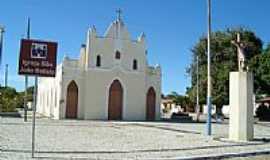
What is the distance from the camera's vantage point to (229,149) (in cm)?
1498

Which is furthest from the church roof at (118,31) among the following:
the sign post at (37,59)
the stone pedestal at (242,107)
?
the sign post at (37,59)

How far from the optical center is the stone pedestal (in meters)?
18.3

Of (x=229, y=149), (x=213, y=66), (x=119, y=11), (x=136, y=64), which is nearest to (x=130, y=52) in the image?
(x=136, y=64)

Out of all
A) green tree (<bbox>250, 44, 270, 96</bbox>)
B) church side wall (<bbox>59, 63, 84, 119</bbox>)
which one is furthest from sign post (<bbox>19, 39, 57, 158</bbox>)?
green tree (<bbox>250, 44, 270, 96</bbox>)

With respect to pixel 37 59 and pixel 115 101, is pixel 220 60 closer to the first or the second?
pixel 115 101

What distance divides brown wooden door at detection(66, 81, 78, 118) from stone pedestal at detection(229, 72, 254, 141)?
24.0m

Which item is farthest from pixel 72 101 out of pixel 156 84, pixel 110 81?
pixel 156 84

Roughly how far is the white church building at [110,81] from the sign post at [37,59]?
1115 inches

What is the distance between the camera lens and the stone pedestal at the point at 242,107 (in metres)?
18.3

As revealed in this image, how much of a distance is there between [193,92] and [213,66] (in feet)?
15.9

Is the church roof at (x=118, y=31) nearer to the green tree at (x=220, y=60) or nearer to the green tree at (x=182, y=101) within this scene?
the green tree at (x=220, y=60)

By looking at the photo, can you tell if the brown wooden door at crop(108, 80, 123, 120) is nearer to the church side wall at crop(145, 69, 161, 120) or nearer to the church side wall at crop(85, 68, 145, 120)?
the church side wall at crop(85, 68, 145, 120)

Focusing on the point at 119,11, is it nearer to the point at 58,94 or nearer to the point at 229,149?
the point at 58,94

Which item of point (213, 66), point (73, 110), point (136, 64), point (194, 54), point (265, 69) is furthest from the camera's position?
point (194, 54)
